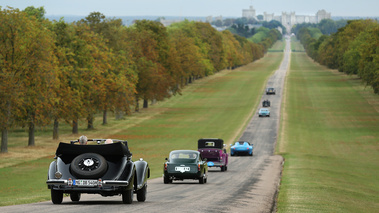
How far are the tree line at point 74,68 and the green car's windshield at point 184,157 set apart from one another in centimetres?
2913

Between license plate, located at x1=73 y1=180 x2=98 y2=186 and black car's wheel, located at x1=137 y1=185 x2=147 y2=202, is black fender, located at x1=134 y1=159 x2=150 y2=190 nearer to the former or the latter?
black car's wheel, located at x1=137 y1=185 x2=147 y2=202

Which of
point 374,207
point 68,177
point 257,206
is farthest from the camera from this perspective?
point 374,207

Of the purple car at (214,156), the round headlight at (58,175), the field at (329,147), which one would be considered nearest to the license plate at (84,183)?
the round headlight at (58,175)

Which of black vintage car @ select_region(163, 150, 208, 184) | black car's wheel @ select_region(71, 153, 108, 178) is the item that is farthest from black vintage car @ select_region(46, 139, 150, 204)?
black vintage car @ select_region(163, 150, 208, 184)

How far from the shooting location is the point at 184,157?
3161 centimetres

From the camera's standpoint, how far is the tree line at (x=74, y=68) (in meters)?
59.2

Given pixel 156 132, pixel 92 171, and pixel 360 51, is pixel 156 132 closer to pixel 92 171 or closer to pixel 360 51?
pixel 360 51

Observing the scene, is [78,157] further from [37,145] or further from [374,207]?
[37,145]

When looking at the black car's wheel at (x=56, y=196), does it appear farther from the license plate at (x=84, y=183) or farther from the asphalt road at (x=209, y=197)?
the license plate at (x=84, y=183)

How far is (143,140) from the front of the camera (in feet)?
241

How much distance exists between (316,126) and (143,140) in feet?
91.8

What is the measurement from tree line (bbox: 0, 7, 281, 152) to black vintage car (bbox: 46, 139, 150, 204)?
40.0 metres

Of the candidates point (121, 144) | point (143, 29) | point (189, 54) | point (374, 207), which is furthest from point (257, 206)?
point (189, 54)

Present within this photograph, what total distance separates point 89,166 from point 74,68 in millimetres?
57188
